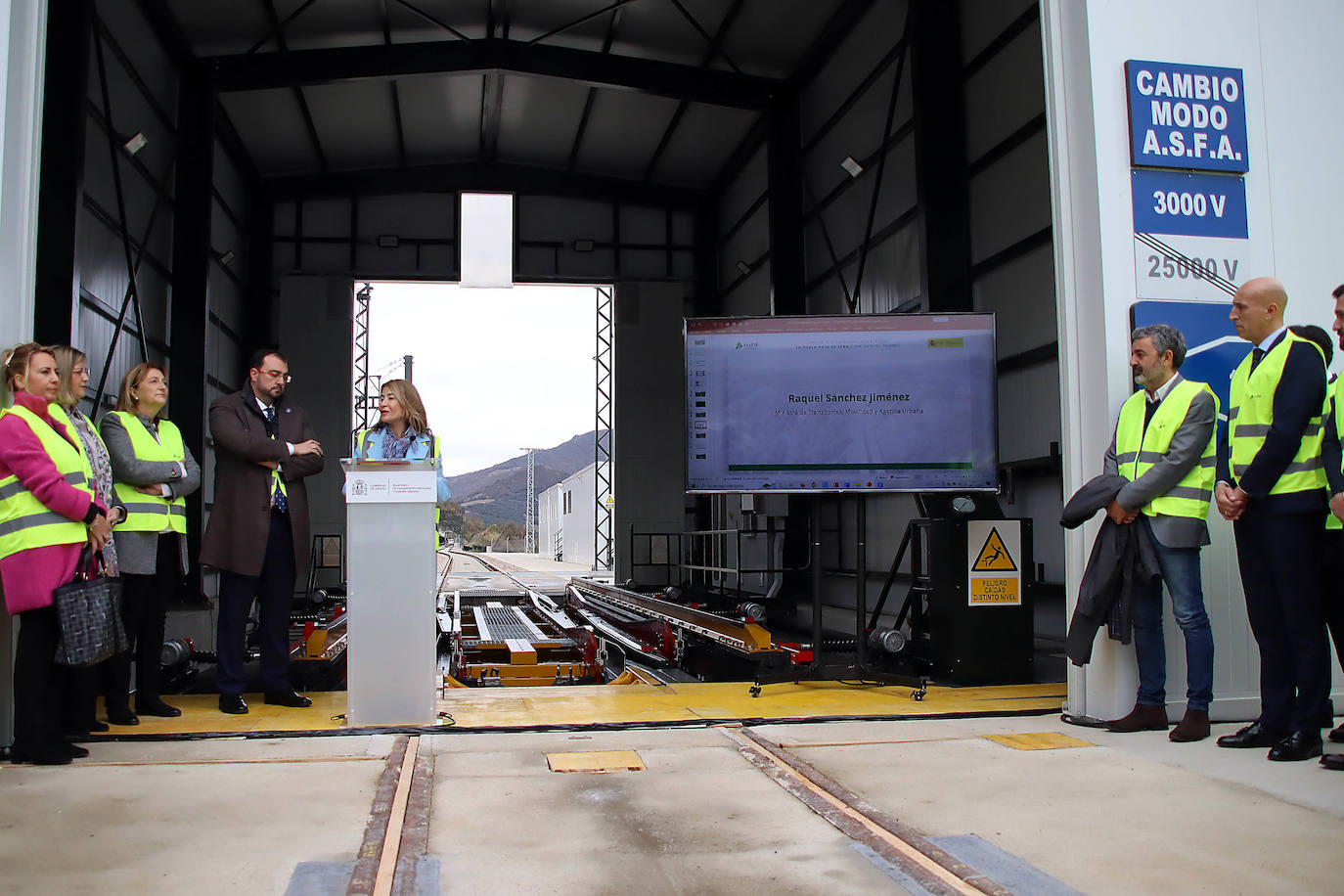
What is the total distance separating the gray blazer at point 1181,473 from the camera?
3.70 m

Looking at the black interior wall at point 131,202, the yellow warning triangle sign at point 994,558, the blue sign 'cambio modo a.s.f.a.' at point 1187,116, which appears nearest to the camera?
the blue sign 'cambio modo a.s.f.a.' at point 1187,116

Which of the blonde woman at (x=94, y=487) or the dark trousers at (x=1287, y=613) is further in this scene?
the blonde woman at (x=94, y=487)

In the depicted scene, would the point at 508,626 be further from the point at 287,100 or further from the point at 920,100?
the point at 287,100

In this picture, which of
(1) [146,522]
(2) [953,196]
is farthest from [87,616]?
(2) [953,196]

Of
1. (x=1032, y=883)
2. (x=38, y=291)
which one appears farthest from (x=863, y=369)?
(x=38, y=291)

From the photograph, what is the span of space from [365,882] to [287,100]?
45.5ft

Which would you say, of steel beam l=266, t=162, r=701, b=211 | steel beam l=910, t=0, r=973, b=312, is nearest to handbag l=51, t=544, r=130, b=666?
steel beam l=910, t=0, r=973, b=312

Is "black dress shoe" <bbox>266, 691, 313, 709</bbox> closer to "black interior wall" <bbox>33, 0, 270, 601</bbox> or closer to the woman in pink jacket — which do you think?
the woman in pink jacket

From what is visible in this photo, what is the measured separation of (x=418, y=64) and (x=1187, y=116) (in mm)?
10168

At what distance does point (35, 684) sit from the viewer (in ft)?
11.2

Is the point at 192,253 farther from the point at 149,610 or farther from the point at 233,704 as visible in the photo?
the point at 233,704

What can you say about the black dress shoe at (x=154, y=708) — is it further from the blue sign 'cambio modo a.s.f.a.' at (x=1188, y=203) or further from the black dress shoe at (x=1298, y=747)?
the blue sign 'cambio modo a.s.f.a.' at (x=1188, y=203)

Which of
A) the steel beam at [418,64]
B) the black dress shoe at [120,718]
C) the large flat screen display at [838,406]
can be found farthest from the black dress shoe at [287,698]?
the steel beam at [418,64]

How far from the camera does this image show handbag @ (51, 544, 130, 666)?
3.41 metres
